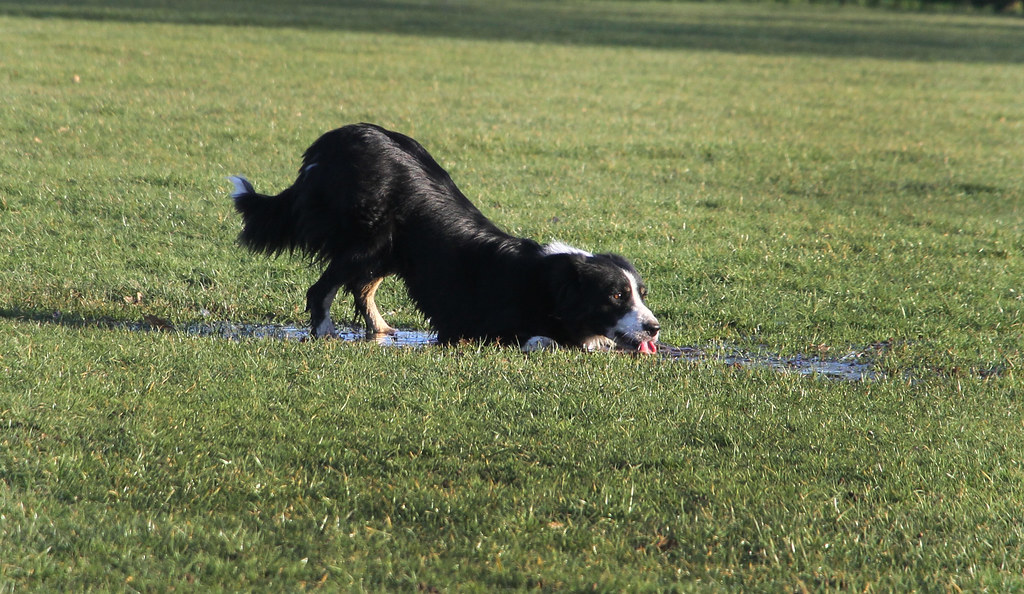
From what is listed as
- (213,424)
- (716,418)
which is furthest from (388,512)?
(716,418)

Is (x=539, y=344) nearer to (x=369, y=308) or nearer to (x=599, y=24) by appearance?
(x=369, y=308)

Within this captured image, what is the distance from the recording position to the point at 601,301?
7398 millimetres

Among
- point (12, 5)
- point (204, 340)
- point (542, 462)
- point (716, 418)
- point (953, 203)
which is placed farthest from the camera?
point (12, 5)

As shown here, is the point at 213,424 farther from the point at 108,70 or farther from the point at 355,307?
the point at 108,70

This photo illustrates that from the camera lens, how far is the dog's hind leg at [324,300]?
26.1 ft

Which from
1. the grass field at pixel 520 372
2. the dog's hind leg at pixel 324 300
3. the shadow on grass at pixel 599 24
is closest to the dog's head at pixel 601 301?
the grass field at pixel 520 372

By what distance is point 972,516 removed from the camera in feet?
16.5

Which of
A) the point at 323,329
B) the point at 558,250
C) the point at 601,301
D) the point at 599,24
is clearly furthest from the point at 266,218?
the point at 599,24

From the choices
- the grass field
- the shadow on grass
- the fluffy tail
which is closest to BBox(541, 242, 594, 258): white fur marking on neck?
the grass field

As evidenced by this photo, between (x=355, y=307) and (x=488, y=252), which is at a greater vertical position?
(x=488, y=252)

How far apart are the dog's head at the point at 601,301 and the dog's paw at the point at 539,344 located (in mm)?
177

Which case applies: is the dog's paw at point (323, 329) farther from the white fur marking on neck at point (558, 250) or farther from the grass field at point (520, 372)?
the white fur marking on neck at point (558, 250)

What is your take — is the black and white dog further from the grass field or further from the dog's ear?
the grass field

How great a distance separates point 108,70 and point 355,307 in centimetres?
1264
